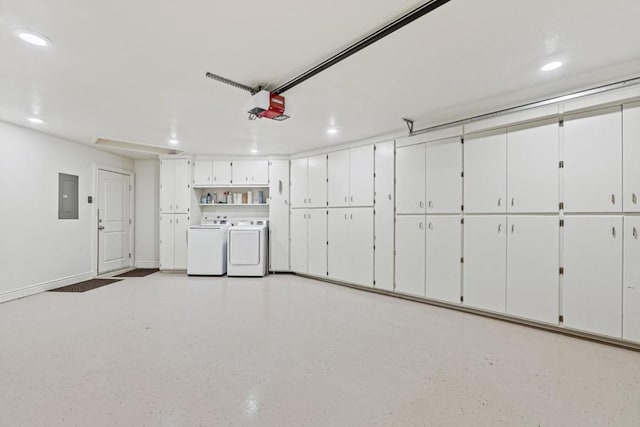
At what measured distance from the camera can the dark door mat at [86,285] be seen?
14.7 feet

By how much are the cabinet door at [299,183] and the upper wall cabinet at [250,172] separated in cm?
59

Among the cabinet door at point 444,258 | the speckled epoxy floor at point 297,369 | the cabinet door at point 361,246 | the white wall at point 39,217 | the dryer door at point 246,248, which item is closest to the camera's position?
the speckled epoxy floor at point 297,369

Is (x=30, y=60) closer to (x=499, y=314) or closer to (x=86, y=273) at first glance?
(x=86, y=273)

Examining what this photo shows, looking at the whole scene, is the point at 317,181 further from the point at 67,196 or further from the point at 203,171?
the point at 67,196

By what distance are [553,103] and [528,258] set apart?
1.63 metres

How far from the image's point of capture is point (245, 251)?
5.52 metres

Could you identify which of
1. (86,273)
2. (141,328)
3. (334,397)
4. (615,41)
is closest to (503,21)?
(615,41)

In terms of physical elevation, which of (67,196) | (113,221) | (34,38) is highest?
(34,38)

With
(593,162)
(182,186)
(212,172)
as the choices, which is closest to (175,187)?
(182,186)

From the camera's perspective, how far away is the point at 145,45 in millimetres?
2096

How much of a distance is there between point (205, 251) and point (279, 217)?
157cm

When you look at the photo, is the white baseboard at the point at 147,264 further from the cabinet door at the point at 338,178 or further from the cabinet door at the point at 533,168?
the cabinet door at the point at 533,168

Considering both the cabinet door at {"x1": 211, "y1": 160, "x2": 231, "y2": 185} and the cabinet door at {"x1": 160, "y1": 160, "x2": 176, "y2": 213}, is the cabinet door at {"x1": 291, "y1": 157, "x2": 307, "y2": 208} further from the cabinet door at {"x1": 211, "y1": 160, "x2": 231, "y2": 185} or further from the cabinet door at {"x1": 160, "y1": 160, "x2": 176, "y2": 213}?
the cabinet door at {"x1": 160, "y1": 160, "x2": 176, "y2": 213}

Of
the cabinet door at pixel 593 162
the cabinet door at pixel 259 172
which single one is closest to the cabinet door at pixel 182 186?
the cabinet door at pixel 259 172
